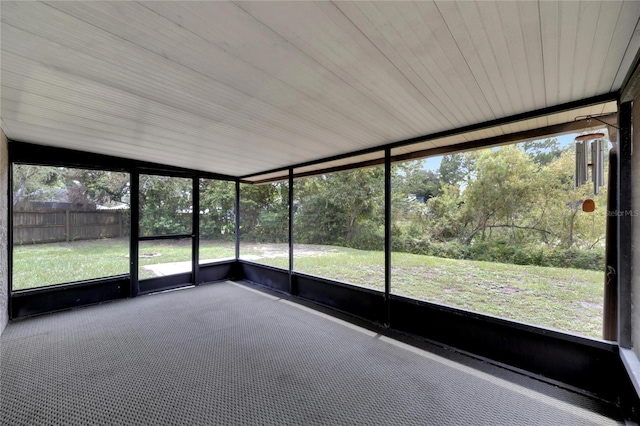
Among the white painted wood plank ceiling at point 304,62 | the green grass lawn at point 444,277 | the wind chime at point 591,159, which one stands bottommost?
the green grass lawn at point 444,277

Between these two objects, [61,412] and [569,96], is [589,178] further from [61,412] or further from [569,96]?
[61,412]

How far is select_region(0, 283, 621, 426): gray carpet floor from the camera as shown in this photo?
1.77m

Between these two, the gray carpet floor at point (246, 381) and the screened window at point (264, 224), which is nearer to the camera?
the gray carpet floor at point (246, 381)

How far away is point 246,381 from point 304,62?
2.47 meters

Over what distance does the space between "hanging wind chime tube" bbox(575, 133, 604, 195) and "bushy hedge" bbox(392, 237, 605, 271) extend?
1854mm

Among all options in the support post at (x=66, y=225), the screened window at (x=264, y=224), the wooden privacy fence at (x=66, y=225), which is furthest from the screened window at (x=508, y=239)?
the support post at (x=66, y=225)

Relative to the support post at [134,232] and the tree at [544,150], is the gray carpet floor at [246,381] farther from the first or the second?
the tree at [544,150]

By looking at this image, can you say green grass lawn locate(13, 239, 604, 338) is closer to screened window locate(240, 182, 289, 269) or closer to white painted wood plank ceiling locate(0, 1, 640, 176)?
screened window locate(240, 182, 289, 269)

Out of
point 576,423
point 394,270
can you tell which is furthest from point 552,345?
point 394,270

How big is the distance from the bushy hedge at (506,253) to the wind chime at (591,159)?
6.07ft

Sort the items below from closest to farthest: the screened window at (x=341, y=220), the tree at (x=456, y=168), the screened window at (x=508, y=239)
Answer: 1. the screened window at (x=508, y=239)
2. the tree at (x=456, y=168)
3. the screened window at (x=341, y=220)

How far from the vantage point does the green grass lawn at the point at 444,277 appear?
334cm

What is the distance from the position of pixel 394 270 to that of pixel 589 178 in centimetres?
373

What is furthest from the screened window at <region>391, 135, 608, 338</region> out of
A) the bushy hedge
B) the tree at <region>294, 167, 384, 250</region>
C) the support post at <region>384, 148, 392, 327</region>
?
the tree at <region>294, 167, 384, 250</region>
